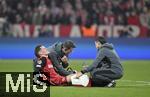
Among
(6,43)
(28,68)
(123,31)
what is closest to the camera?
(28,68)

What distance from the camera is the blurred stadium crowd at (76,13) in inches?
1347

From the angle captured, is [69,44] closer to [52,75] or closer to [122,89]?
[52,75]

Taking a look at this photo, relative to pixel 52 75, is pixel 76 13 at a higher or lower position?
higher

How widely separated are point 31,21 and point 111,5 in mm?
4784

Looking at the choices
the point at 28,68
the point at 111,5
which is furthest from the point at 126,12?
the point at 28,68

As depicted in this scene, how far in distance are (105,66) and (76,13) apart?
1774 cm

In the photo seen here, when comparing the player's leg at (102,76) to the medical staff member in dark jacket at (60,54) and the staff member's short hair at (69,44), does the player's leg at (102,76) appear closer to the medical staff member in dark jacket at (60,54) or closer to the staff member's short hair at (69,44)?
the medical staff member in dark jacket at (60,54)

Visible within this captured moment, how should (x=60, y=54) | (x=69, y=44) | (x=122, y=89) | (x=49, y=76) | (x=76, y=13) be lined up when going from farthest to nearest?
1. (x=76, y=13)
2. (x=60, y=54)
3. (x=49, y=76)
4. (x=69, y=44)
5. (x=122, y=89)

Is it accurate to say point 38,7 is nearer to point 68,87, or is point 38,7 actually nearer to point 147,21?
point 147,21

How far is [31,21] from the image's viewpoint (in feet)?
113

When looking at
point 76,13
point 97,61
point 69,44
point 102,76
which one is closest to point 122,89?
point 102,76

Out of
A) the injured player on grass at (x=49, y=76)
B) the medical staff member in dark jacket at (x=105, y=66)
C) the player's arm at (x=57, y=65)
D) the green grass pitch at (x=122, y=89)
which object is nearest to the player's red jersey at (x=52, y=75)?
the injured player on grass at (x=49, y=76)

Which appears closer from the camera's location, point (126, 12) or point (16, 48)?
point (16, 48)

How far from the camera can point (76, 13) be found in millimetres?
34625
